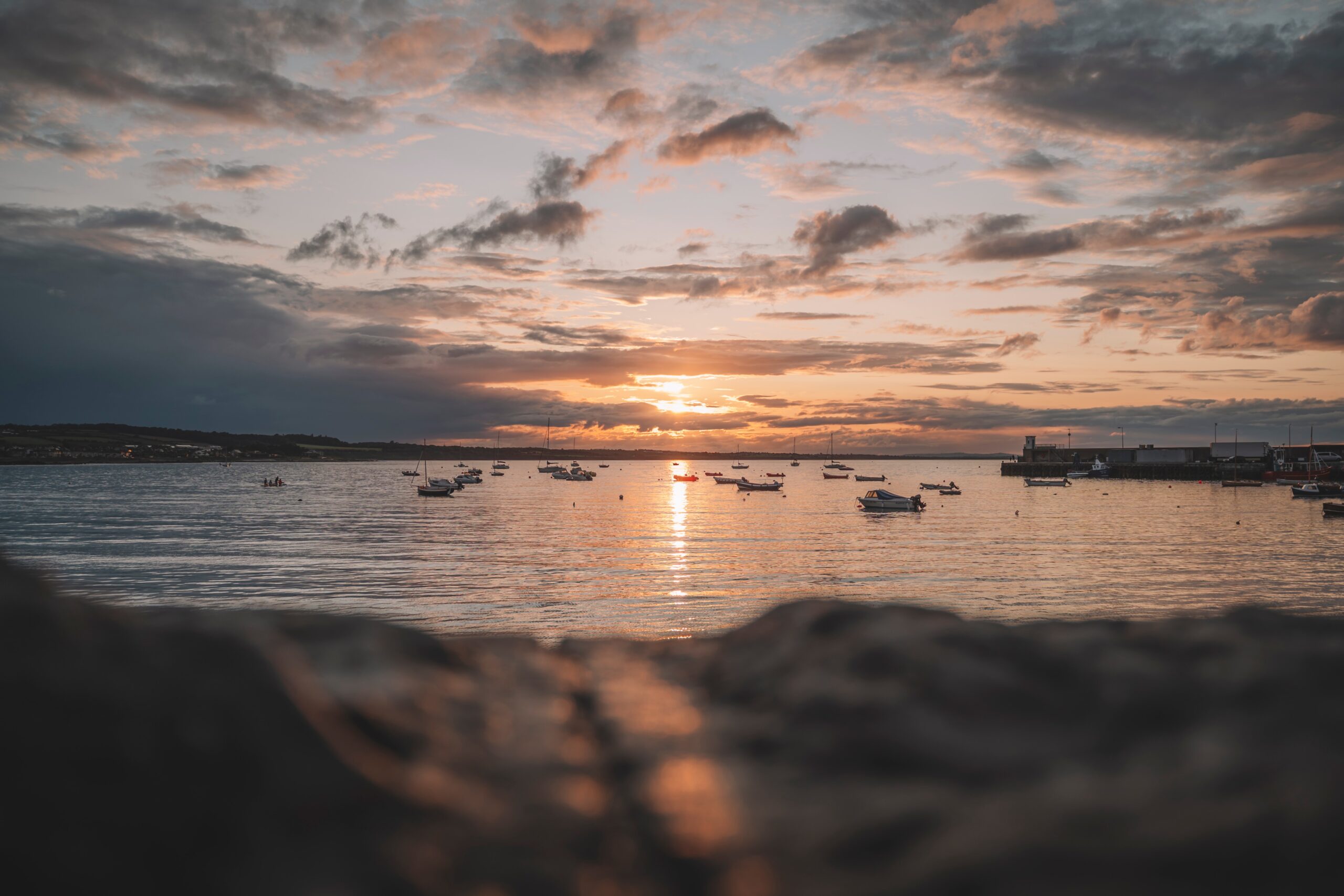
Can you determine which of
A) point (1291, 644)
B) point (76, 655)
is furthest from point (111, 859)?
point (1291, 644)

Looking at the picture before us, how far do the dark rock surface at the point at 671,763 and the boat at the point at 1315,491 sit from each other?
144 m

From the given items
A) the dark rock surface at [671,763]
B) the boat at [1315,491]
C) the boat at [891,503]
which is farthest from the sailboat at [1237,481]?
the dark rock surface at [671,763]

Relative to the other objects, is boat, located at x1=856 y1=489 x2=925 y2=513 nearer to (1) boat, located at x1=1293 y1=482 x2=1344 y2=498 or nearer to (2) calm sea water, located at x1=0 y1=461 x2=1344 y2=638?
(2) calm sea water, located at x1=0 y1=461 x2=1344 y2=638

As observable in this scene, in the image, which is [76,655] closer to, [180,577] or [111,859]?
[111,859]

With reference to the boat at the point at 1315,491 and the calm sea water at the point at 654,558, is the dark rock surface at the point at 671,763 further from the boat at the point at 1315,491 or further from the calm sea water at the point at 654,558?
the boat at the point at 1315,491

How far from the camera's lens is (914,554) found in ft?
170

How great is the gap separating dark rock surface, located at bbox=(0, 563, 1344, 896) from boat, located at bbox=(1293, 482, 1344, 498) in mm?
144290

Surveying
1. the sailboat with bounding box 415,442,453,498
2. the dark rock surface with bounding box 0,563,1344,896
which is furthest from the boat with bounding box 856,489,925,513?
the dark rock surface with bounding box 0,563,1344,896

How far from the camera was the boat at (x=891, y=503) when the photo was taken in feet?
313

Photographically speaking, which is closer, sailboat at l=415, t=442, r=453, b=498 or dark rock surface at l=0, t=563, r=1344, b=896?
dark rock surface at l=0, t=563, r=1344, b=896

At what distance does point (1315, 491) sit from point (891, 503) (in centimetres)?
6896

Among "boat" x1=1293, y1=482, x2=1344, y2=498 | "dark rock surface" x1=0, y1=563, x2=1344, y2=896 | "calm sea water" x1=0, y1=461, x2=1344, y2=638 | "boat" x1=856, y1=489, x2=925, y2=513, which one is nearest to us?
"dark rock surface" x1=0, y1=563, x2=1344, y2=896

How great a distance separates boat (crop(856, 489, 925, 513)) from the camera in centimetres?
9525

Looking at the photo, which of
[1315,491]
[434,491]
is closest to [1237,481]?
[1315,491]
